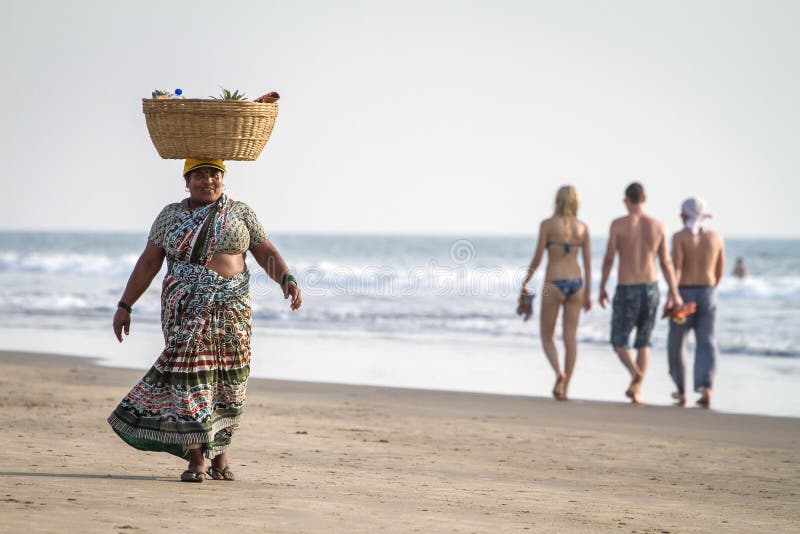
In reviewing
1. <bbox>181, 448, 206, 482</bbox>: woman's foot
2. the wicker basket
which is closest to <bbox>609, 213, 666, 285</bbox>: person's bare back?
the wicker basket

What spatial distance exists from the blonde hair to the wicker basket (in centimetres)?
Answer: 500

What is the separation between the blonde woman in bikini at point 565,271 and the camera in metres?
9.88

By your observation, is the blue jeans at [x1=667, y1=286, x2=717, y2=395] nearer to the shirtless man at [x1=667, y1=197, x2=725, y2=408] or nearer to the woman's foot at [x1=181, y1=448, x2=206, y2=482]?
the shirtless man at [x1=667, y1=197, x2=725, y2=408]

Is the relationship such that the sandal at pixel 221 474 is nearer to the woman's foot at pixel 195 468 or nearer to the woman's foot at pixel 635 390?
the woman's foot at pixel 195 468

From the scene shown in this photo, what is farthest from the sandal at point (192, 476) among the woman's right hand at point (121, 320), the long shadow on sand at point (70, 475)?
the woman's right hand at point (121, 320)

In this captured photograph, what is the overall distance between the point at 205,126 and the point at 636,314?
571 centimetres

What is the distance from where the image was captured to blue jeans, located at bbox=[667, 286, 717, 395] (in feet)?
32.0

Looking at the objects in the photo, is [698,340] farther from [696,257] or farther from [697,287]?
[696,257]

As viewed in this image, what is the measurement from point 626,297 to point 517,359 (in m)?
3.89

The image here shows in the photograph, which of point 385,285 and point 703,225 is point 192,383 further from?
point 385,285

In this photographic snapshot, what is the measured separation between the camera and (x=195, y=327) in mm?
5234

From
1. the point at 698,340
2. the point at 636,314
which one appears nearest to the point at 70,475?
the point at 636,314

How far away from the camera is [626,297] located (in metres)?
9.91

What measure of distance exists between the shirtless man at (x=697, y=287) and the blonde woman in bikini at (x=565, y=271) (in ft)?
2.94
